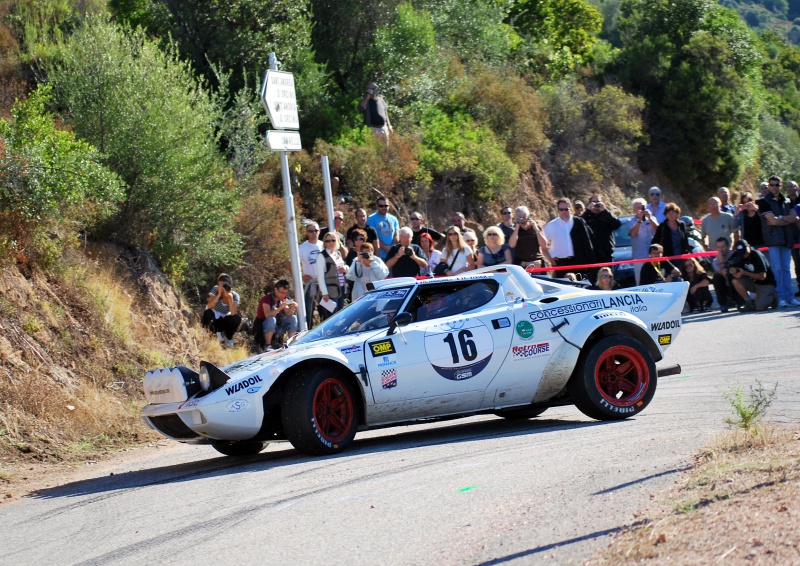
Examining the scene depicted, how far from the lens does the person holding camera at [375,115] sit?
26.3 meters

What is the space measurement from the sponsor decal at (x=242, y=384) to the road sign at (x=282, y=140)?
4.90 m

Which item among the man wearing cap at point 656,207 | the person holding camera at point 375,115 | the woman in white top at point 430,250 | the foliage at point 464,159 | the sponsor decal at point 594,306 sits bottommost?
the sponsor decal at point 594,306

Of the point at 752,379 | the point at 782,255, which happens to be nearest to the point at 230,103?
the point at 782,255

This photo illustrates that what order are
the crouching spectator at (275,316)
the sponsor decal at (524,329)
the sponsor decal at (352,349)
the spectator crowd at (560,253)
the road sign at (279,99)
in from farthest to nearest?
the crouching spectator at (275,316), the spectator crowd at (560,253), the road sign at (279,99), the sponsor decal at (524,329), the sponsor decal at (352,349)

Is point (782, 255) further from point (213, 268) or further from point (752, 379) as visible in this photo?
point (213, 268)

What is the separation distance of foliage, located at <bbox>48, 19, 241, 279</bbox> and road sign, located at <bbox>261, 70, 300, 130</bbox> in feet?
13.0

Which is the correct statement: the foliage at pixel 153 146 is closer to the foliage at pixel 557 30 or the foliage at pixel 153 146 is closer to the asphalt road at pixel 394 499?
the asphalt road at pixel 394 499

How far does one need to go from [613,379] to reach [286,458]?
3237 mm

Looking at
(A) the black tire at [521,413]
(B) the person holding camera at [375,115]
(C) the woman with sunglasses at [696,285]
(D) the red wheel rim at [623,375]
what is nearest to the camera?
(D) the red wheel rim at [623,375]

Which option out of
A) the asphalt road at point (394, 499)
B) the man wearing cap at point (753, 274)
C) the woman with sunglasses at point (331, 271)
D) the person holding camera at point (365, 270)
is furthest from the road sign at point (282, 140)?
the man wearing cap at point (753, 274)

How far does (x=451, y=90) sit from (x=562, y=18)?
19.6 metres

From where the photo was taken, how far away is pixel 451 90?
31.9 meters

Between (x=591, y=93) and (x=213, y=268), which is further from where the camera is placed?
(x=591, y=93)

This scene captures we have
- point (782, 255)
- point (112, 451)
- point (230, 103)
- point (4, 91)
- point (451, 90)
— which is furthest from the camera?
point (451, 90)
